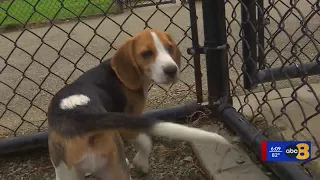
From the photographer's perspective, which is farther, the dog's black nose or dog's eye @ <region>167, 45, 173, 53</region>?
dog's eye @ <region>167, 45, 173, 53</region>

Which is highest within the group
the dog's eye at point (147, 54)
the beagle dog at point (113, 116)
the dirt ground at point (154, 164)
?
the dog's eye at point (147, 54)

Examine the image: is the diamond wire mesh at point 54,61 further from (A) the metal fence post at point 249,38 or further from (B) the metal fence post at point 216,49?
(A) the metal fence post at point 249,38

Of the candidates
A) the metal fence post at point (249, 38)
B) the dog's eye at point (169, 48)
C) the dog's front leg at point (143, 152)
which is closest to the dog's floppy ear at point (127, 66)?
the dog's eye at point (169, 48)

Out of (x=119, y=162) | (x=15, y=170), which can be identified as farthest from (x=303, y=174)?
(x=15, y=170)

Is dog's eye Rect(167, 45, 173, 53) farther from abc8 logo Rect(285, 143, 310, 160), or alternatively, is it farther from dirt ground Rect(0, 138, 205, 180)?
abc8 logo Rect(285, 143, 310, 160)

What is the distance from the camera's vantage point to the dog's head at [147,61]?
7.74 feet

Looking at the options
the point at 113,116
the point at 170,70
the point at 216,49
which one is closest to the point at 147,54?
the point at 170,70

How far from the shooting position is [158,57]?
2383 mm

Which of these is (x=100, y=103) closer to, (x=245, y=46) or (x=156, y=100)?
(x=245, y=46)

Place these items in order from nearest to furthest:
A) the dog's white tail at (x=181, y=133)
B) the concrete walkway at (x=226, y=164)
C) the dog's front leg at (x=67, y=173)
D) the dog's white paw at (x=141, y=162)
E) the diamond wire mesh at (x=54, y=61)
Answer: the dog's white tail at (x=181, y=133) < the dog's front leg at (x=67, y=173) < the concrete walkway at (x=226, y=164) < the dog's white paw at (x=141, y=162) < the diamond wire mesh at (x=54, y=61)

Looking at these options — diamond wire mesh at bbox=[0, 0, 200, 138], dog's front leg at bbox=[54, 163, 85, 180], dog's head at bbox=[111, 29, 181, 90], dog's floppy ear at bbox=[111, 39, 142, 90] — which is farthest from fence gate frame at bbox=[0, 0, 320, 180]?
dog's front leg at bbox=[54, 163, 85, 180]

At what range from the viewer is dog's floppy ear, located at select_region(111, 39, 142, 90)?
2443 mm

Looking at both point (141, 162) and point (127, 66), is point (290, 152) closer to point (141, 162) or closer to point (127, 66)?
point (141, 162)

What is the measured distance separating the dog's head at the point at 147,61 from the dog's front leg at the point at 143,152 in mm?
282
